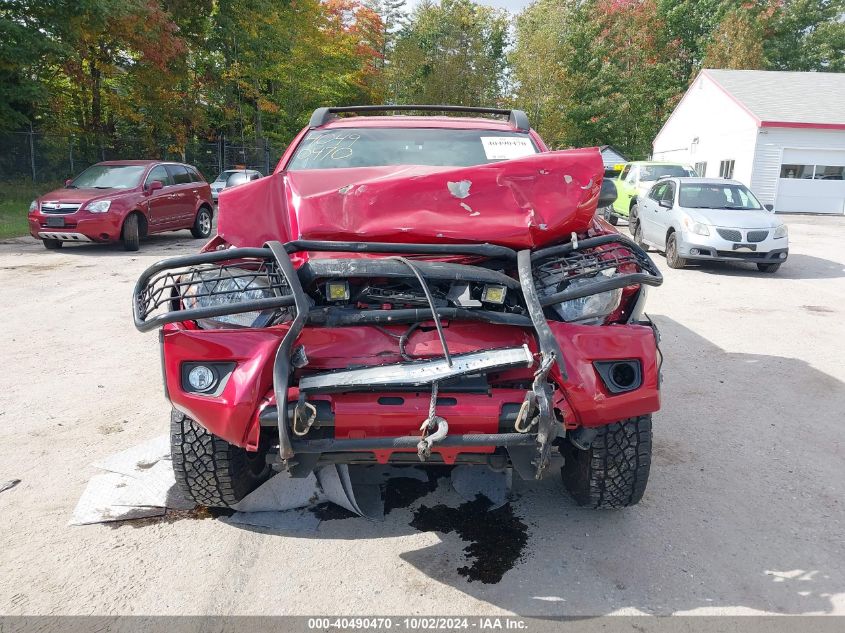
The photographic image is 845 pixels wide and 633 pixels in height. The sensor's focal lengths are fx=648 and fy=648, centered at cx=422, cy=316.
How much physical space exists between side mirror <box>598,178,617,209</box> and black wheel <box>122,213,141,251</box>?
A: 411 inches

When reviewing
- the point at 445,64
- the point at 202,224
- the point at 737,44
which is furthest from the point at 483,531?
the point at 737,44

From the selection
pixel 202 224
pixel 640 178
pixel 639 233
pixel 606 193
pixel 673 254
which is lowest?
pixel 202 224

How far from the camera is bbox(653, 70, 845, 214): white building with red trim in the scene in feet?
80.3

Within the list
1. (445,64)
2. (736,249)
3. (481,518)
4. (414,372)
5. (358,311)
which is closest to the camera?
(414,372)

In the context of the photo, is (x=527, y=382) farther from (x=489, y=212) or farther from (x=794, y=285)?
(x=794, y=285)

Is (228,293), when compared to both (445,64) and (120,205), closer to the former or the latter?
(120,205)

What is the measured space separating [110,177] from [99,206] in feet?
4.32

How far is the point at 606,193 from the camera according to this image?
3414mm

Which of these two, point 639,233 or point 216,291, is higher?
point 216,291

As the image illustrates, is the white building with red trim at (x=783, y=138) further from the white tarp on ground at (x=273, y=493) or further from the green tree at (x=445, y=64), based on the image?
the white tarp on ground at (x=273, y=493)

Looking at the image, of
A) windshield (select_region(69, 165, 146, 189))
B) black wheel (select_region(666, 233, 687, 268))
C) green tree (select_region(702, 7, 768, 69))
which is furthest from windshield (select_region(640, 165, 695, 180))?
green tree (select_region(702, 7, 768, 69))

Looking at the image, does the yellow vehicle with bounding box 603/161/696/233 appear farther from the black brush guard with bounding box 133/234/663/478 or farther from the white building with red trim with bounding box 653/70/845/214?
the black brush guard with bounding box 133/234/663/478

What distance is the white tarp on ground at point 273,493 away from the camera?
10.3ft

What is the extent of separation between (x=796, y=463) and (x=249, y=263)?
3.31 metres
